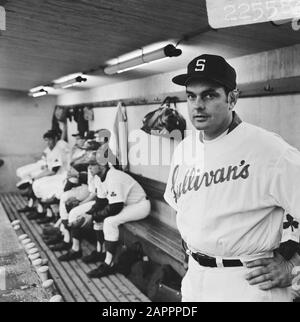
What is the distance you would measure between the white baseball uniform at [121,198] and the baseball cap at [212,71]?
274 cm

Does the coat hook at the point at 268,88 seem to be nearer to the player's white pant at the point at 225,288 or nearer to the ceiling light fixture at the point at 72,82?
the player's white pant at the point at 225,288

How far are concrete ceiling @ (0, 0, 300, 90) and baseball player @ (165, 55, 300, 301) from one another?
657mm

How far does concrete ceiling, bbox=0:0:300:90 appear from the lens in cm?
195

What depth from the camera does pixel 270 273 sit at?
137 centimetres

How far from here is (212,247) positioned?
1437 millimetres

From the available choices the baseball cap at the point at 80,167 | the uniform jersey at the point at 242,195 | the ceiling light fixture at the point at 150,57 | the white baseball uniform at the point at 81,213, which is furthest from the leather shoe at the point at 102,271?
the uniform jersey at the point at 242,195

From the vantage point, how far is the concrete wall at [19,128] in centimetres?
861

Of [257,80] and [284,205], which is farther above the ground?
[257,80]

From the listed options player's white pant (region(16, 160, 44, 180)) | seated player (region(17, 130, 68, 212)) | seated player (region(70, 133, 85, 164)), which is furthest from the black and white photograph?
player's white pant (region(16, 160, 44, 180))

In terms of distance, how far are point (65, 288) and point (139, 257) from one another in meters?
0.79

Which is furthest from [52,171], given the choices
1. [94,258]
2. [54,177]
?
[94,258]

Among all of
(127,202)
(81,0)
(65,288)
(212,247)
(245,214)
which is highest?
(81,0)
